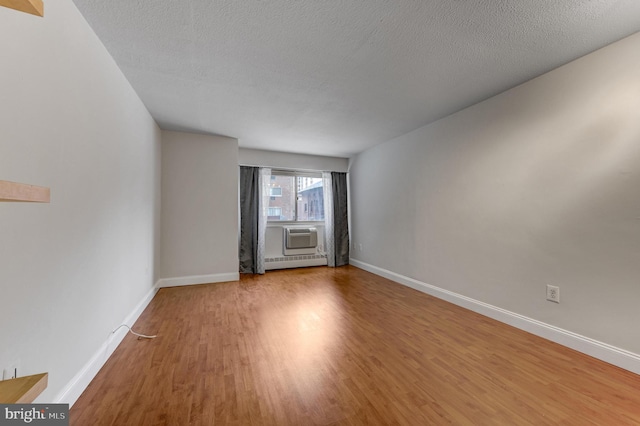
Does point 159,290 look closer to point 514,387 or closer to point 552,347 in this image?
point 514,387

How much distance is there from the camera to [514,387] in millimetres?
1535

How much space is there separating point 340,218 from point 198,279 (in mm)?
2817

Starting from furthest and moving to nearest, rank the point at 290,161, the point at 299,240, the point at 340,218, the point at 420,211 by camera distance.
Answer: the point at 340,218, the point at 299,240, the point at 290,161, the point at 420,211

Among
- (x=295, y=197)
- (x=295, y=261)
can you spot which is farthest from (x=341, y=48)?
(x=295, y=261)

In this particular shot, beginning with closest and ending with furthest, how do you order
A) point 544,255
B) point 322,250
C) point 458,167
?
1. point 544,255
2. point 458,167
3. point 322,250

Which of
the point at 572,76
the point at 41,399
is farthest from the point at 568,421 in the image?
the point at 41,399

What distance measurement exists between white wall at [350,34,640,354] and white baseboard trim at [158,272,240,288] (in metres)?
2.85

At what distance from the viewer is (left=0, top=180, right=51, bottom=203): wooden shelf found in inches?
19.8

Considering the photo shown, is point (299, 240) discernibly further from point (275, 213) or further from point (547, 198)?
point (547, 198)

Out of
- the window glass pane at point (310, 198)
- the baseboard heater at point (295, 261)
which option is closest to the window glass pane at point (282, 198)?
the window glass pane at point (310, 198)

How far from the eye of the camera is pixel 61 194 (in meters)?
1.33

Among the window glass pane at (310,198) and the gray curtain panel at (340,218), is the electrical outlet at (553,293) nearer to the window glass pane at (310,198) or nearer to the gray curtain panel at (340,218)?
the gray curtain panel at (340,218)

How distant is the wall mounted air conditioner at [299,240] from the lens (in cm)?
491

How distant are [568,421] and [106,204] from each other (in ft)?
10.2
